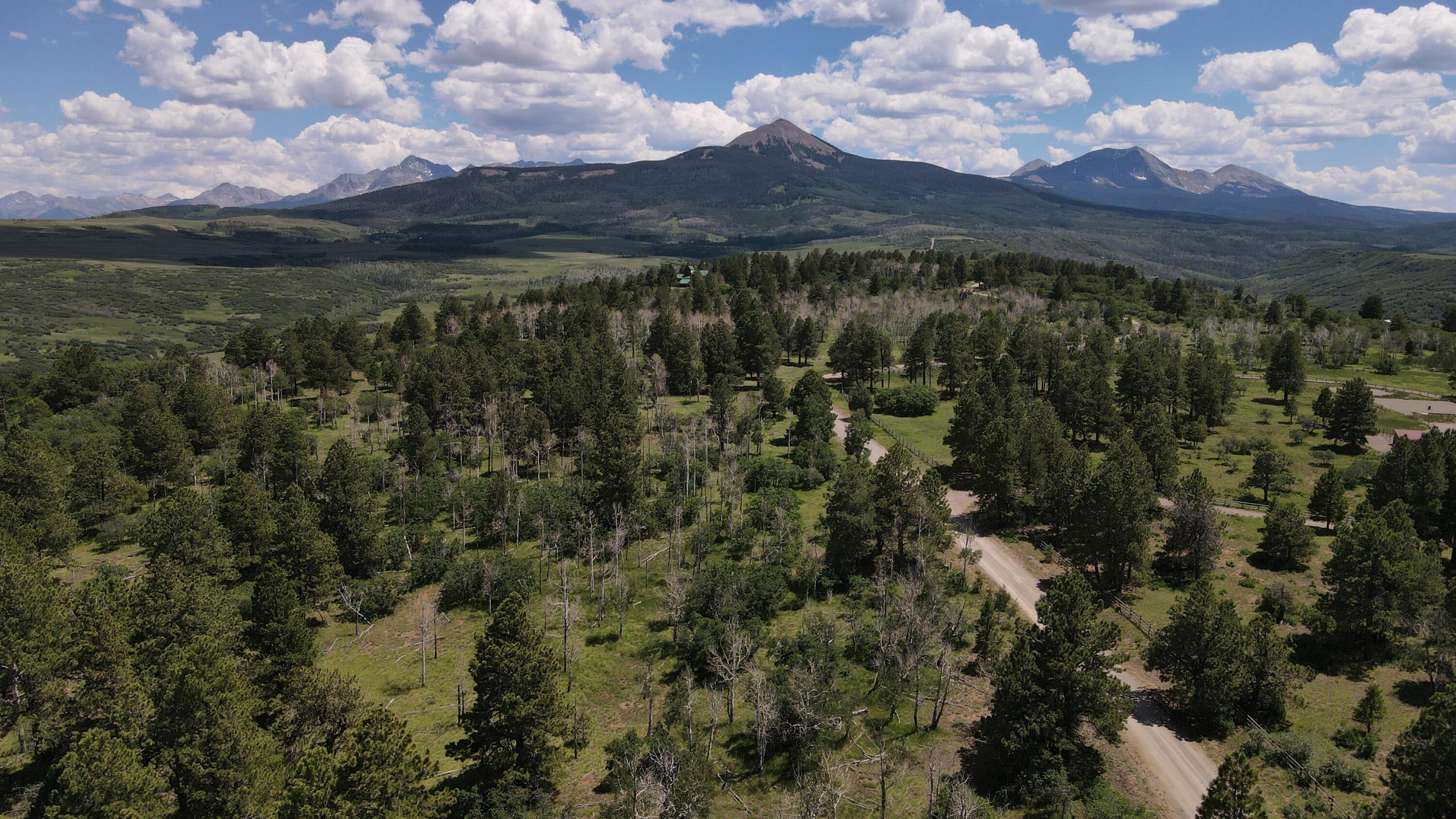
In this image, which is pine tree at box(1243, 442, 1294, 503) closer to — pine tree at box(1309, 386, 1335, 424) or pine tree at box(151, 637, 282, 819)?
pine tree at box(1309, 386, 1335, 424)

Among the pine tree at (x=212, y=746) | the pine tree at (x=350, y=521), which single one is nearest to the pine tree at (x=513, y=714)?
the pine tree at (x=212, y=746)

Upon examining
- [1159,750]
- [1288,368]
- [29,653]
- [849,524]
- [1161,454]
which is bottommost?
[1159,750]

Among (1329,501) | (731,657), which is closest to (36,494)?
(731,657)

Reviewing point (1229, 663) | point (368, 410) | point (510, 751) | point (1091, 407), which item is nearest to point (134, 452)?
point (368, 410)

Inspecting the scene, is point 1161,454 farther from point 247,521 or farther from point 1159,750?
point 247,521

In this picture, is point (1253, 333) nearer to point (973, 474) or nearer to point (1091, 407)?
point (1091, 407)

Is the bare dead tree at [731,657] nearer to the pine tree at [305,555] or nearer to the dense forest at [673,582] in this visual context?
the dense forest at [673,582]
